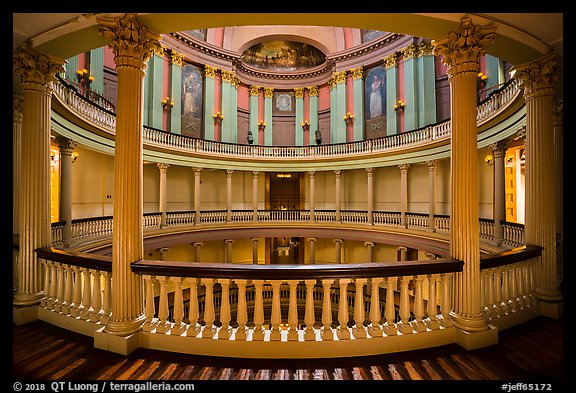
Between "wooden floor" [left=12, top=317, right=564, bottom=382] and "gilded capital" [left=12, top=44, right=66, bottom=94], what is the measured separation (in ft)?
13.5

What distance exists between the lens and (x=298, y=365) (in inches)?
118

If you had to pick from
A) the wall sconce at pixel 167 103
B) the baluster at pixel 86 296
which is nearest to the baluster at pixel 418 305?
the baluster at pixel 86 296

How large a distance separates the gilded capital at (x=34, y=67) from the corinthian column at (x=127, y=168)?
1806 millimetres

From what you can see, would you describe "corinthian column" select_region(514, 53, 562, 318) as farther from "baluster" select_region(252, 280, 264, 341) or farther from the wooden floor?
"baluster" select_region(252, 280, 264, 341)

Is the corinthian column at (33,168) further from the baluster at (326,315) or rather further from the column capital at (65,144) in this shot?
the column capital at (65,144)

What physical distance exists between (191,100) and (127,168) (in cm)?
1556

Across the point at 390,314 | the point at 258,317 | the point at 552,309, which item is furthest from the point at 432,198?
the point at 258,317

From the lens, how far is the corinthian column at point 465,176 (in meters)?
3.50

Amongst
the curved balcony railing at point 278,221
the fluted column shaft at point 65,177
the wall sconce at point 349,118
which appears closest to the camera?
the curved balcony railing at point 278,221

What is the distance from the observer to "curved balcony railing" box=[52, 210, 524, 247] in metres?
8.39

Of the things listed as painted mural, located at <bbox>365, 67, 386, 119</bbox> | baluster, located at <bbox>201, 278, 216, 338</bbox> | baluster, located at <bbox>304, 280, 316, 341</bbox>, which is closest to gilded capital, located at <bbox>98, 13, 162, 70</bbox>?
baluster, located at <bbox>201, 278, 216, 338</bbox>
